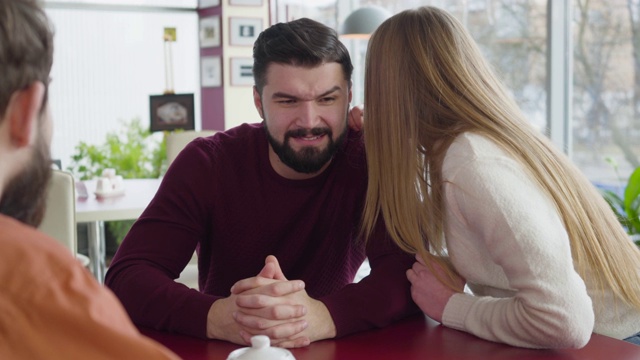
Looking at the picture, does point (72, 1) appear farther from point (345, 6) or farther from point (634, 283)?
point (634, 283)

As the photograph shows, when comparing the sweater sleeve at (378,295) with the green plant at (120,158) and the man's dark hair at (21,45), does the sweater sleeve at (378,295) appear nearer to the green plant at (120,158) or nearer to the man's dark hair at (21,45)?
the man's dark hair at (21,45)

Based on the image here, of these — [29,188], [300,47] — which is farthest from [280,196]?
[29,188]

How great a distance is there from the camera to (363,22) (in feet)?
19.3

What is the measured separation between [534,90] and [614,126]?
0.67m

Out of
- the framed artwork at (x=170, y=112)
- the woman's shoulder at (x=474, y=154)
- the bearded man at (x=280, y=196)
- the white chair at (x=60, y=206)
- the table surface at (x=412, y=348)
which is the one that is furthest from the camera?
the framed artwork at (x=170, y=112)

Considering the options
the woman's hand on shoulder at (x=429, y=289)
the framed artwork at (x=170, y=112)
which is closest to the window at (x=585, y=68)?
the framed artwork at (x=170, y=112)

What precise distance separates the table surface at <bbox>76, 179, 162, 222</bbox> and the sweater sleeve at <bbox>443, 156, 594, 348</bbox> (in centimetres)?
218

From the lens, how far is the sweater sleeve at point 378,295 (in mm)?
1597

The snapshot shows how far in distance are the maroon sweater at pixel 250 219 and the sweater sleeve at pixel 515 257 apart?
0.94 ft

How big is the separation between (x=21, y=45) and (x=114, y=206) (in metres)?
2.88

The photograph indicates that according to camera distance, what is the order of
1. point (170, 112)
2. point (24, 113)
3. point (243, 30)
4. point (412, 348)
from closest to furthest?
point (24, 113) → point (412, 348) → point (170, 112) → point (243, 30)

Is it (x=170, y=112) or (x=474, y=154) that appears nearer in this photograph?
(x=474, y=154)

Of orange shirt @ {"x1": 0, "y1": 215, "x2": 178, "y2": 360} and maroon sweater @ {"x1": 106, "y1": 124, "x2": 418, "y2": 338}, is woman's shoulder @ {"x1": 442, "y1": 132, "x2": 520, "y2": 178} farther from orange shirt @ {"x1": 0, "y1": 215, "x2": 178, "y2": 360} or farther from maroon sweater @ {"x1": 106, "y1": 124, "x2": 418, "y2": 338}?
orange shirt @ {"x1": 0, "y1": 215, "x2": 178, "y2": 360}

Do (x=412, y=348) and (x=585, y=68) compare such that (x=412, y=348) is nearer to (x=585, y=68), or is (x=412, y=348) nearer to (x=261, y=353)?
(x=261, y=353)
